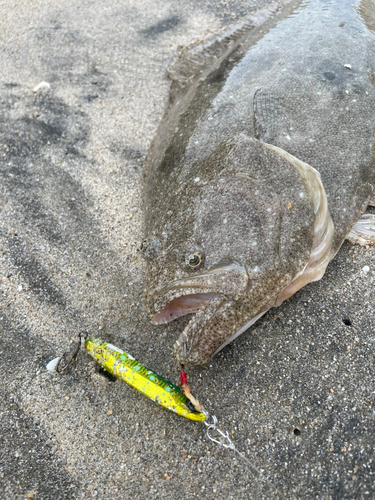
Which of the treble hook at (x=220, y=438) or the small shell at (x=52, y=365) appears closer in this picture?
the treble hook at (x=220, y=438)

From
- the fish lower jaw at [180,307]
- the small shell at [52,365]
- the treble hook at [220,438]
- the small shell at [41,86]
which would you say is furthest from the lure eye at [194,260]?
the small shell at [41,86]

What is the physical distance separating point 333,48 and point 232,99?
1139mm

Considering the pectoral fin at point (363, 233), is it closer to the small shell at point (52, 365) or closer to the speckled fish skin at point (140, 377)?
the speckled fish skin at point (140, 377)

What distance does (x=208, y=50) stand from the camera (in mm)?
4895

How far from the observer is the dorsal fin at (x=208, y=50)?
4715 millimetres

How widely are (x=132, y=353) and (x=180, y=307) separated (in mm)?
596

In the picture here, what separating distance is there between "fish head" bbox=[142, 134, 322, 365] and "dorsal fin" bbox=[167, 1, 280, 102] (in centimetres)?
214

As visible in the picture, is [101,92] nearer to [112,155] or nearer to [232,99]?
[112,155]

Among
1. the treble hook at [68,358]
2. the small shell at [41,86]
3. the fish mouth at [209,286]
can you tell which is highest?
the small shell at [41,86]

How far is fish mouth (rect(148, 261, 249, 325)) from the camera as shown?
2.47 meters

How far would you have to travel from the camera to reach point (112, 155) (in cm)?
427

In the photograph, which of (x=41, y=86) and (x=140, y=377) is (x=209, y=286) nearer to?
(x=140, y=377)

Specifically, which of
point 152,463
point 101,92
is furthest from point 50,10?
point 152,463

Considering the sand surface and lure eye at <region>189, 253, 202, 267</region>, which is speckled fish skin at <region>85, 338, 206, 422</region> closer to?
the sand surface
